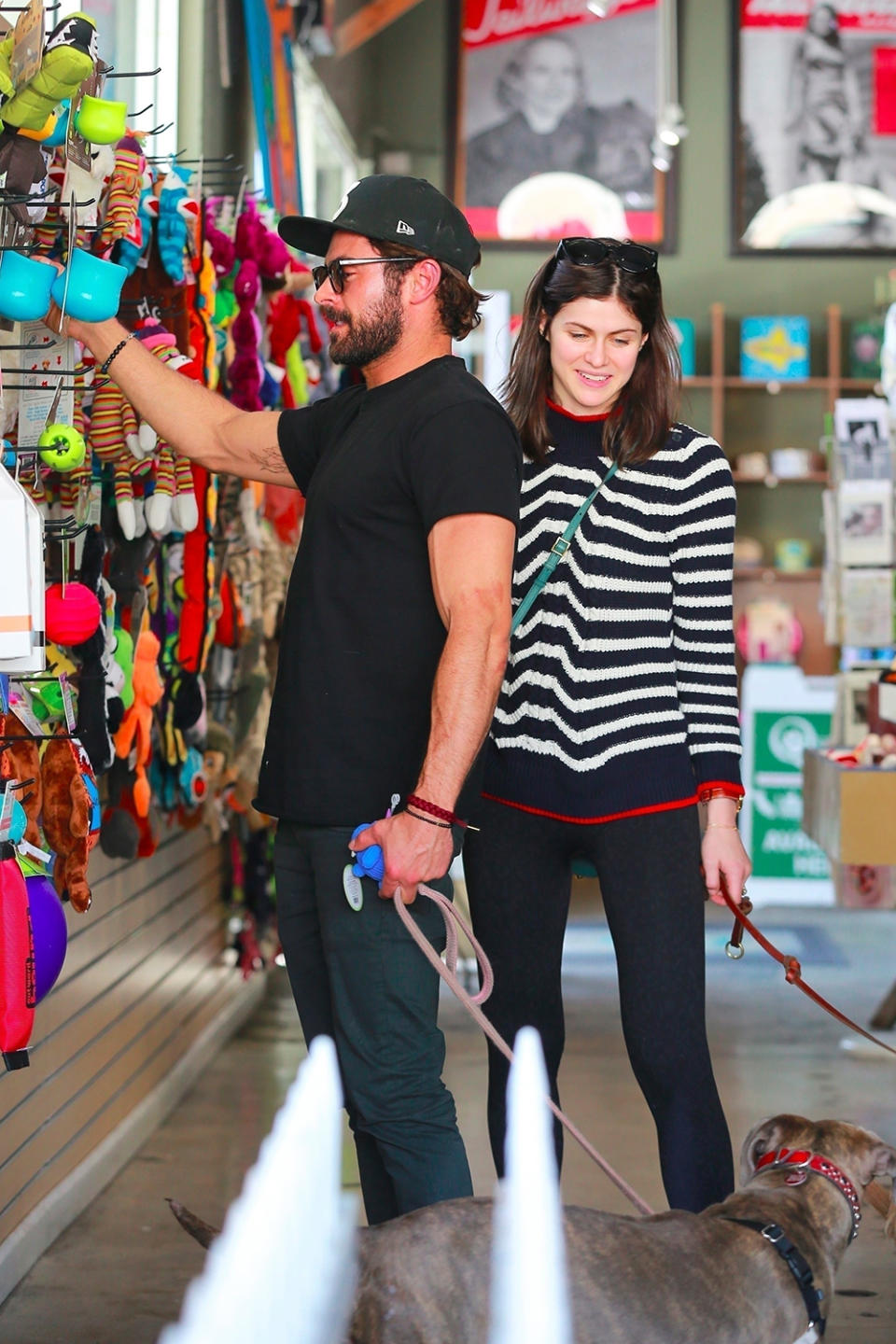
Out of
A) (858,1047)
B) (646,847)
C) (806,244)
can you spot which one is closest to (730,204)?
(806,244)

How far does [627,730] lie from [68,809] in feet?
2.77

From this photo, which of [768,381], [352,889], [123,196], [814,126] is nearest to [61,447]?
[123,196]

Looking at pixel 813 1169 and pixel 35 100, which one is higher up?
pixel 35 100

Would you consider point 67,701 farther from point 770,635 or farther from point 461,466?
point 770,635

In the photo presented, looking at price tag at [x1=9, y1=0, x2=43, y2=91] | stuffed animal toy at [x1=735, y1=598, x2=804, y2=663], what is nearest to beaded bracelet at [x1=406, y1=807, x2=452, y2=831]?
price tag at [x1=9, y1=0, x2=43, y2=91]

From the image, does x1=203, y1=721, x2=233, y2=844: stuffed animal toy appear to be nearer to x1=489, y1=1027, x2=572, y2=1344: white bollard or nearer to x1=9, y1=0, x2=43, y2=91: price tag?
x1=9, y1=0, x2=43, y2=91: price tag

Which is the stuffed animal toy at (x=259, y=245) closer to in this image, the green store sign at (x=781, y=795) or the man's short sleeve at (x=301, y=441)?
the man's short sleeve at (x=301, y=441)

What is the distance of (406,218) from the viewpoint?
2.09 meters

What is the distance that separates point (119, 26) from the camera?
13.6ft

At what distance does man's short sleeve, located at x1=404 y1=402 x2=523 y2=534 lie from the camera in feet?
6.44

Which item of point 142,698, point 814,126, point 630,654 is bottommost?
point 142,698

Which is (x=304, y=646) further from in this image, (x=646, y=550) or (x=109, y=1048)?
(x=109, y=1048)

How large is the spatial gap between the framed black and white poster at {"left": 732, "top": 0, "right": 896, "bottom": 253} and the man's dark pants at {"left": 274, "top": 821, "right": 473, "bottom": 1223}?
324 inches

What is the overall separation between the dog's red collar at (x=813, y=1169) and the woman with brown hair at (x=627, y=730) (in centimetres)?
28
